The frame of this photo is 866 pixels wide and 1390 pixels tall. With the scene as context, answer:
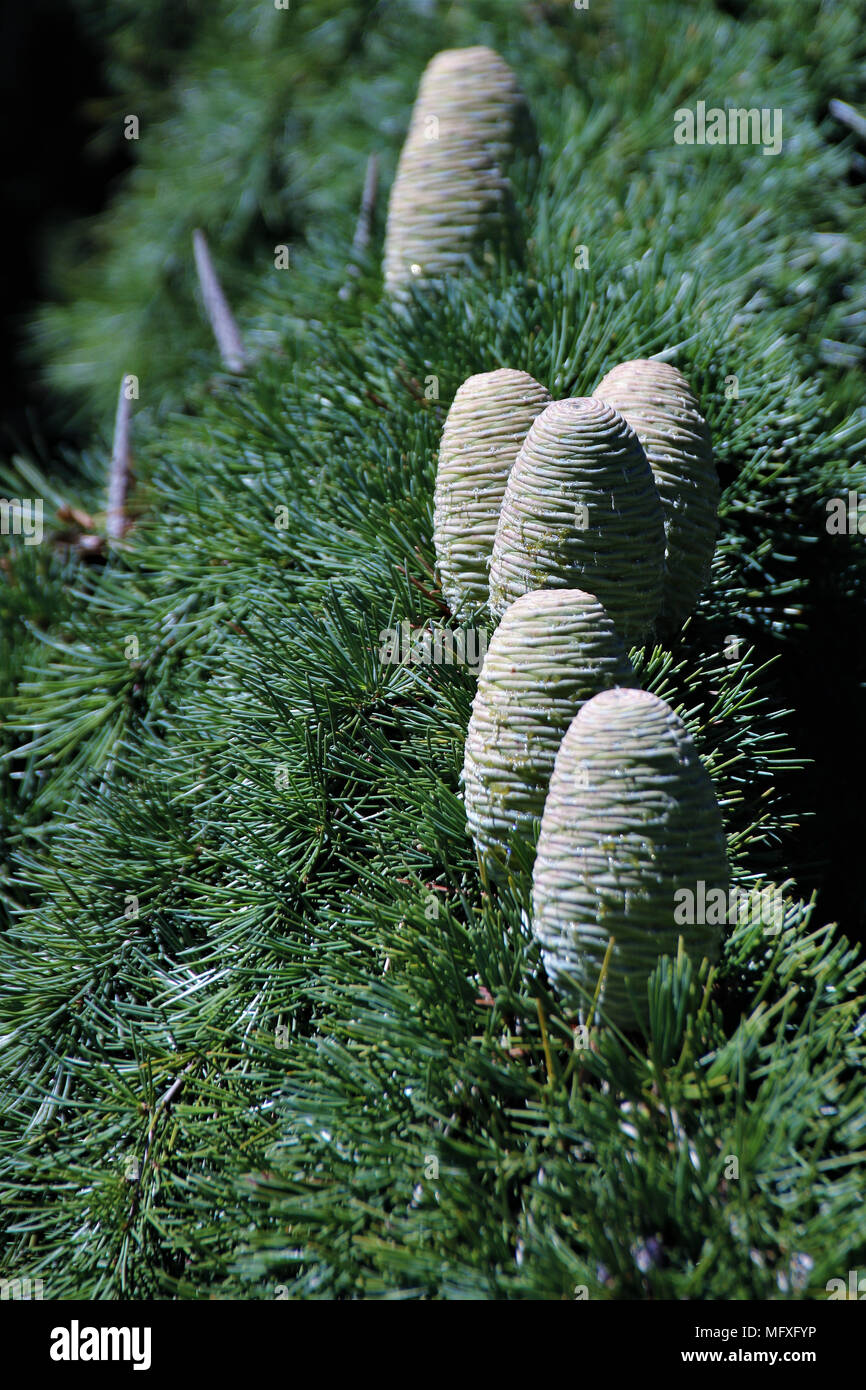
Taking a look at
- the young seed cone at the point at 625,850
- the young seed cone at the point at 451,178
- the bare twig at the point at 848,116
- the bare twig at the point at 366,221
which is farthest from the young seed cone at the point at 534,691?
the bare twig at the point at 848,116

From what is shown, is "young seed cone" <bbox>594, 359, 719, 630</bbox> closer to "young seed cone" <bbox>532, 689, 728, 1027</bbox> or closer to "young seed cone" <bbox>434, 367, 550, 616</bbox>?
"young seed cone" <bbox>434, 367, 550, 616</bbox>

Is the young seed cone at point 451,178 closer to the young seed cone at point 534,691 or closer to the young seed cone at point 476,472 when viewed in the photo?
the young seed cone at point 476,472

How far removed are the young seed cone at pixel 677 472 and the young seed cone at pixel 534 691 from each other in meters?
0.10

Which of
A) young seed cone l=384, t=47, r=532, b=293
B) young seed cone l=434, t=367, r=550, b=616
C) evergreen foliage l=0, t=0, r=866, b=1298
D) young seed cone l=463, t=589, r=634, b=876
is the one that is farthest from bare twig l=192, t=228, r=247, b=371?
young seed cone l=463, t=589, r=634, b=876

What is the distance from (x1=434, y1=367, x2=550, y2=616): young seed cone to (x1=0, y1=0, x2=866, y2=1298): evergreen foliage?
0.12ft

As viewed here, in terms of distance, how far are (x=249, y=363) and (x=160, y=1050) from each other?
52 centimetres

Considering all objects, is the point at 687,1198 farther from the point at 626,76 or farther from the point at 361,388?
the point at 626,76

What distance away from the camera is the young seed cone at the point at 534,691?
40cm

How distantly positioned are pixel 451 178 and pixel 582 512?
1.34ft

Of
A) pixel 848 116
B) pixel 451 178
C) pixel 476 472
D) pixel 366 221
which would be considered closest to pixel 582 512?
pixel 476 472

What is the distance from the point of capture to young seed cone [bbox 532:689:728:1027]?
365 mm

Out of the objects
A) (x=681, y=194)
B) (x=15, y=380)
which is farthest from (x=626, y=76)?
(x=15, y=380)

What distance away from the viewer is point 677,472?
0.50 metres

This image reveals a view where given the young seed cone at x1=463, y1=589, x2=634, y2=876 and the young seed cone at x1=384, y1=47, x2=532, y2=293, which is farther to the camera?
the young seed cone at x1=384, y1=47, x2=532, y2=293
